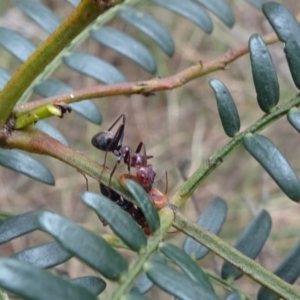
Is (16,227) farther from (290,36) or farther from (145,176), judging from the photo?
(290,36)

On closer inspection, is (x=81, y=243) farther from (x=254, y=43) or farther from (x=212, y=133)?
(x=212, y=133)

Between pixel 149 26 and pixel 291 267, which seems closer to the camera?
pixel 291 267

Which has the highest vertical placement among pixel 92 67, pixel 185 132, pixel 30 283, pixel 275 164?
pixel 185 132

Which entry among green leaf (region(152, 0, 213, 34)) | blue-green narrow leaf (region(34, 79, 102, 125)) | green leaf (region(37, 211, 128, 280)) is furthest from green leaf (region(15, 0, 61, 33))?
green leaf (region(37, 211, 128, 280))

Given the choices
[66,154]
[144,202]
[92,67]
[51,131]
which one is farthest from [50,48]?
[92,67]

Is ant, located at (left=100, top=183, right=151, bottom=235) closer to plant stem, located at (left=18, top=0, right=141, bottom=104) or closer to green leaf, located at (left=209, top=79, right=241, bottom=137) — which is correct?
green leaf, located at (left=209, top=79, right=241, bottom=137)

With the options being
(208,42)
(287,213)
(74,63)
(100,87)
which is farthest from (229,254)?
(208,42)
